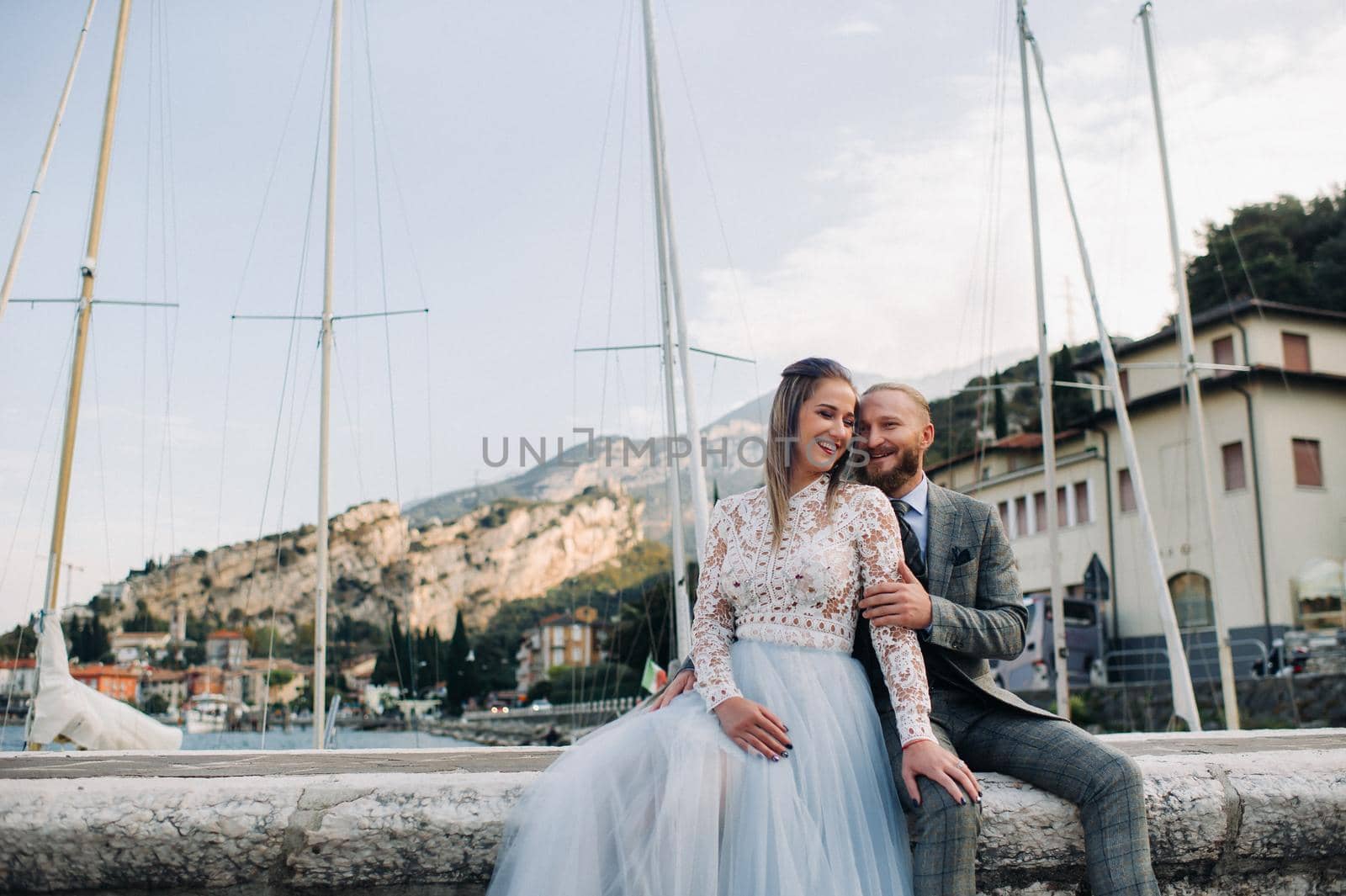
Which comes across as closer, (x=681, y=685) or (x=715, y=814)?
(x=715, y=814)

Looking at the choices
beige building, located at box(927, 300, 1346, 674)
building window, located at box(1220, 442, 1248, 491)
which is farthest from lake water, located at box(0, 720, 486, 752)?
building window, located at box(1220, 442, 1248, 491)

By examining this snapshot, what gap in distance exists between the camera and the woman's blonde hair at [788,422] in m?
3.24

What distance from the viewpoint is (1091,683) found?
31.5 metres

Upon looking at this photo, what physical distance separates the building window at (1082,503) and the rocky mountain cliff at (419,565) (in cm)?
2930

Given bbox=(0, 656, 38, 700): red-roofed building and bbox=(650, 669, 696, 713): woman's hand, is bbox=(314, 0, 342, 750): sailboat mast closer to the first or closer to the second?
bbox=(0, 656, 38, 700): red-roofed building

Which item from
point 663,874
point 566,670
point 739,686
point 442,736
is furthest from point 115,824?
point 566,670

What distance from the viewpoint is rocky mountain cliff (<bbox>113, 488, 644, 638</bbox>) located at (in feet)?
254

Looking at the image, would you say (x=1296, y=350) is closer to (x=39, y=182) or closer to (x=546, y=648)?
(x=39, y=182)

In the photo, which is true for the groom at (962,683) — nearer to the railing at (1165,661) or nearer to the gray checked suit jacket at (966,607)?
the gray checked suit jacket at (966,607)

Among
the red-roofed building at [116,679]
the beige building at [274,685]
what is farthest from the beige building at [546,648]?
the red-roofed building at [116,679]

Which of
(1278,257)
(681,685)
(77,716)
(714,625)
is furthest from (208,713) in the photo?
(714,625)

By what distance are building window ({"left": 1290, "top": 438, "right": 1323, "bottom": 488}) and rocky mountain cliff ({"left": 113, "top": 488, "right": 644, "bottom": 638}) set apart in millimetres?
37189

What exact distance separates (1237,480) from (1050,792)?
3211cm

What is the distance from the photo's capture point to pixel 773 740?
2734mm
